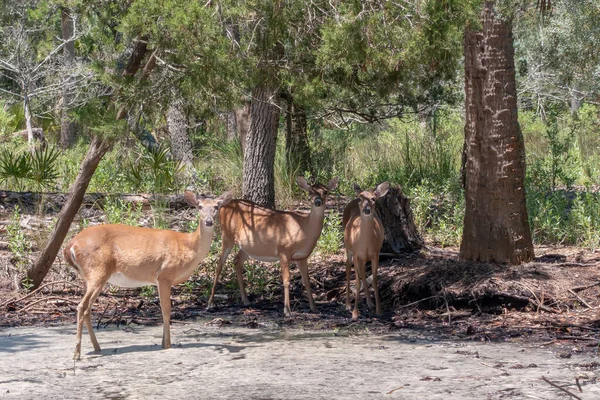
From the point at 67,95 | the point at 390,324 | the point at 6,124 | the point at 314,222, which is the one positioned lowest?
the point at 390,324

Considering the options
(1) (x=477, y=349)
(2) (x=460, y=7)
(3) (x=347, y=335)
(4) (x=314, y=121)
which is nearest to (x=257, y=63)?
(2) (x=460, y=7)

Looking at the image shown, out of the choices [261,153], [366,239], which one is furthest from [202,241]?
[261,153]

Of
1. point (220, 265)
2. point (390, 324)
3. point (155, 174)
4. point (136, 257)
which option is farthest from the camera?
point (155, 174)

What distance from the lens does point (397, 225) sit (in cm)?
1166

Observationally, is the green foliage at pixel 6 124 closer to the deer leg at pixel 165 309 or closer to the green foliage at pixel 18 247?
the green foliage at pixel 18 247

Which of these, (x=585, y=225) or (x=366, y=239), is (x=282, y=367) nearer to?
(x=366, y=239)

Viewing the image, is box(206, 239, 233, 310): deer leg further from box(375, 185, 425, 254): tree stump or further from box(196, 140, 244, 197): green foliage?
box(196, 140, 244, 197): green foliage

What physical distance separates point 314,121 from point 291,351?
36.3 feet

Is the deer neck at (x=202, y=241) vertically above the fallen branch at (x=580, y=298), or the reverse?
the deer neck at (x=202, y=241)

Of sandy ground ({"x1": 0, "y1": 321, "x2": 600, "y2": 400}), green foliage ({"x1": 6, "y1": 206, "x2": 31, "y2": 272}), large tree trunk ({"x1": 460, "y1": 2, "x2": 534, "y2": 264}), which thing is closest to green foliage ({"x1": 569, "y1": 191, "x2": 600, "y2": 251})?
large tree trunk ({"x1": 460, "y1": 2, "x2": 534, "y2": 264})

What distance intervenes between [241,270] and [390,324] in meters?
2.32

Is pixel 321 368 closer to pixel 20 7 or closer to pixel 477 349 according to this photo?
pixel 477 349

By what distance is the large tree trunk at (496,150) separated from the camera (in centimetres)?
1027

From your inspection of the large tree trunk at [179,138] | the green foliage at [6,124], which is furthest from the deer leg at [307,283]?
the green foliage at [6,124]
